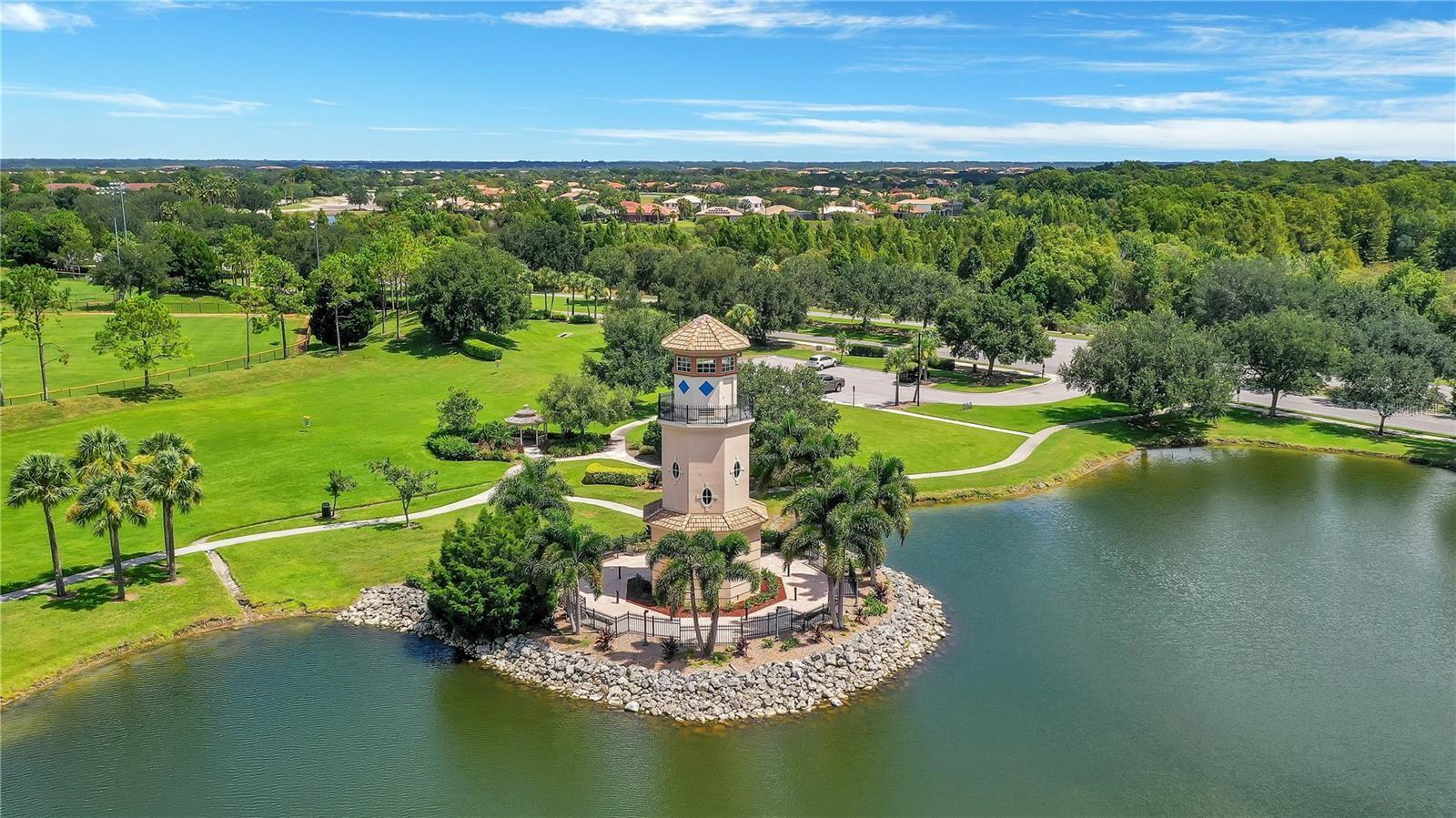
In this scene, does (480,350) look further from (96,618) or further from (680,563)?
(680,563)

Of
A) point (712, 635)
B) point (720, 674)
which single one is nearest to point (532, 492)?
point (712, 635)

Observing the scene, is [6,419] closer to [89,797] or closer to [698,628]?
[89,797]

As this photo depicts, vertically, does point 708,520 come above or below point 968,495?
above

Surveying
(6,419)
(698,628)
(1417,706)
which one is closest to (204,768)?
(698,628)

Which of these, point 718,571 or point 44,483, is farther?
point 44,483

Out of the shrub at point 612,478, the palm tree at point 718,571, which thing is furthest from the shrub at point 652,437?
the palm tree at point 718,571
